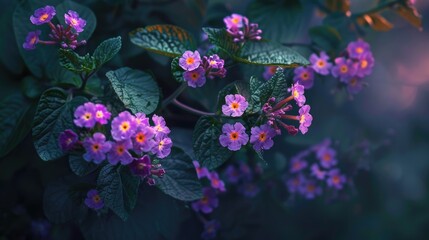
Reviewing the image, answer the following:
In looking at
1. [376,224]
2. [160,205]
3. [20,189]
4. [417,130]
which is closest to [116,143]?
[160,205]

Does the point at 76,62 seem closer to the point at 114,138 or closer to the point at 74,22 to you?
the point at 74,22

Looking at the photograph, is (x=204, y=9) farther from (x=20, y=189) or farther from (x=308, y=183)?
(x=20, y=189)

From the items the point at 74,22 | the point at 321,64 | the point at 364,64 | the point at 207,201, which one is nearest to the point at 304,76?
the point at 321,64

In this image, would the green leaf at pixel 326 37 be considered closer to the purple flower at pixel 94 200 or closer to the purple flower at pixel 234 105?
the purple flower at pixel 234 105

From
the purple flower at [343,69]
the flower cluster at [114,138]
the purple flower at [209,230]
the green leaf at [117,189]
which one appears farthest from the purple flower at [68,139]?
the purple flower at [343,69]

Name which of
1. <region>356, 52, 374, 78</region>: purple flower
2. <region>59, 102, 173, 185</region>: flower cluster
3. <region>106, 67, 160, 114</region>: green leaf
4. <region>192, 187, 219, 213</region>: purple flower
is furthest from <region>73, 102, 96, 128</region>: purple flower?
<region>356, 52, 374, 78</region>: purple flower
